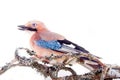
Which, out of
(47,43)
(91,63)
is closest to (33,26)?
(47,43)

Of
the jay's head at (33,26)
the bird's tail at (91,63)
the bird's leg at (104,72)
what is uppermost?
the jay's head at (33,26)

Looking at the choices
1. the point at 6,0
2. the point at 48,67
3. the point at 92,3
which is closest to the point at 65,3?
the point at 92,3

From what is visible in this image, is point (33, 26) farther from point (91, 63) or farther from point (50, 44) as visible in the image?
point (91, 63)

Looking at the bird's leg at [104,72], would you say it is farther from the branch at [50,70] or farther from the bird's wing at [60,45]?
the bird's wing at [60,45]

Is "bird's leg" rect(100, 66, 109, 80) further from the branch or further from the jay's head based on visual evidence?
the jay's head

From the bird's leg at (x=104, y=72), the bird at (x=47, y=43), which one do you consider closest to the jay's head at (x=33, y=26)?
the bird at (x=47, y=43)

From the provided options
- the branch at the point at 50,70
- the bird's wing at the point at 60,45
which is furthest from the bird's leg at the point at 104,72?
the bird's wing at the point at 60,45

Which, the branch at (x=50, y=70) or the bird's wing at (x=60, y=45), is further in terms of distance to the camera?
the bird's wing at (x=60, y=45)

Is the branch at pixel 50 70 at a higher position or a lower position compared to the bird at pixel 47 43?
lower
